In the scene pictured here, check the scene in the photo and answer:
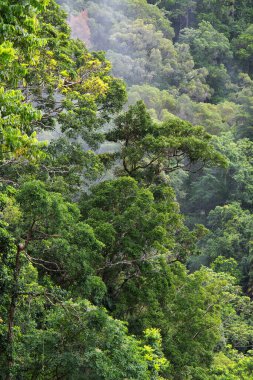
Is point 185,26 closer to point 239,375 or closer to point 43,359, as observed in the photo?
point 239,375

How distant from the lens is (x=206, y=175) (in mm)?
34094

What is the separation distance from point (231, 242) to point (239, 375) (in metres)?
14.1

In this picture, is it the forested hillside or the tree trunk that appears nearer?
the tree trunk

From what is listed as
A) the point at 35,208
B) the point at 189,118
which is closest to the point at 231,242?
the point at 189,118

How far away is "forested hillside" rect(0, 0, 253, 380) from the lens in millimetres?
7180

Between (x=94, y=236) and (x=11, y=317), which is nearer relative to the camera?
(x=11, y=317)

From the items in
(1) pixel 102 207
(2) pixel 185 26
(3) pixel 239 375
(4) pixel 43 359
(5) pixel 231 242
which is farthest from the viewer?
(2) pixel 185 26

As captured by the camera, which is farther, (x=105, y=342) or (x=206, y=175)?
(x=206, y=175)

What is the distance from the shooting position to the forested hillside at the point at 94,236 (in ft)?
23.6

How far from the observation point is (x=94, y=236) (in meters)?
9.44

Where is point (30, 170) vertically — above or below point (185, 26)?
below

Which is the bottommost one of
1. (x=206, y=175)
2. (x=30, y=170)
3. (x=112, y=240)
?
(x=112, y=240)

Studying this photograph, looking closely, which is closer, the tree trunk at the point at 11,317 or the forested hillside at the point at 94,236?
the tree trunk at the point at 11,317

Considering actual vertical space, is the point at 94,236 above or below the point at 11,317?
above
